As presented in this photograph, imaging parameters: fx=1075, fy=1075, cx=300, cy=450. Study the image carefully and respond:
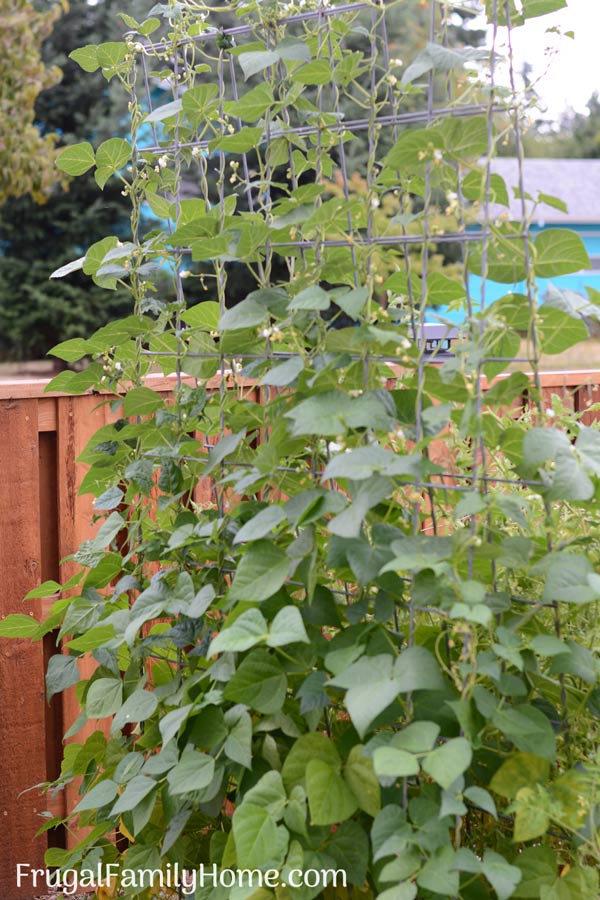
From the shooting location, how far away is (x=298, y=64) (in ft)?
5.84

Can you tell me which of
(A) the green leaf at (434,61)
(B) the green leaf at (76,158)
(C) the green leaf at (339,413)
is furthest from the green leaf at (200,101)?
(C) the green leaf at (339,413)

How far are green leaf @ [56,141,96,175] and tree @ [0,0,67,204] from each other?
10.9 meters

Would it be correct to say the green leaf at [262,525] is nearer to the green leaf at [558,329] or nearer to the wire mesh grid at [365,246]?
the wire mesh grid at [365,246]

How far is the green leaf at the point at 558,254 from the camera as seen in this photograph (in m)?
1.52

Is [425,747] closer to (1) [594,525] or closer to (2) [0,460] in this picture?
(1) [594,525]

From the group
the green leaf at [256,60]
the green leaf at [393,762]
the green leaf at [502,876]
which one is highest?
the green leaf at [256,60]

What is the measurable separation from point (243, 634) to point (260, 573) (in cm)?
12

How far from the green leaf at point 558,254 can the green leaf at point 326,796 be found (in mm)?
772

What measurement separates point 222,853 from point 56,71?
12.6m

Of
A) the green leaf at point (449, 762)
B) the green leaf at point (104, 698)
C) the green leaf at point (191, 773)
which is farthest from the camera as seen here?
the green leaf at point (104, 698)

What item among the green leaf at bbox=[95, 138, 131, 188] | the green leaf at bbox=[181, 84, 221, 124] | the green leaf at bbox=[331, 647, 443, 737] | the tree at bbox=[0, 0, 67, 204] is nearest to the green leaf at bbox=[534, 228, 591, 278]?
the green leaf at bbox=[331, 647, 443, 737]

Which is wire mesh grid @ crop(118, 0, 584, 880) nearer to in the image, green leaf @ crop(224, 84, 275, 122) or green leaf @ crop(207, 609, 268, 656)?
green leaf @ crop(224, 84, 275, 122)

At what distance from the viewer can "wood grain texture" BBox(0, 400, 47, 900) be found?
8.37 ft

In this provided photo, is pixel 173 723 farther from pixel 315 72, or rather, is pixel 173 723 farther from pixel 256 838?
pixel 315 72
